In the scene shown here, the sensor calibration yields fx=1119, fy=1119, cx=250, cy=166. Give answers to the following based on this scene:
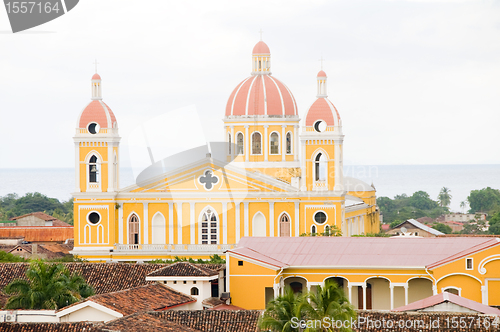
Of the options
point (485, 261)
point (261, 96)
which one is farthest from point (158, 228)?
point (485, 261)

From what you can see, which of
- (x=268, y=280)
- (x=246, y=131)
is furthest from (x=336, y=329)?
(x=246, y=131)

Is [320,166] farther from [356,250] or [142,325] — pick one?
[142,325]

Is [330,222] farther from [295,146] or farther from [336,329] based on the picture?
[336,329]

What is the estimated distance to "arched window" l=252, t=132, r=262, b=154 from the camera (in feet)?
203

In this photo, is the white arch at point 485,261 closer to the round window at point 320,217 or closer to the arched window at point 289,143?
the round window at point 320,217

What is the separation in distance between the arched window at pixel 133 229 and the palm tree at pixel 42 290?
61.7ft

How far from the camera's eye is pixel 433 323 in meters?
33.1

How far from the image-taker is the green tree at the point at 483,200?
134250 mm

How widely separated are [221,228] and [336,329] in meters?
27.5

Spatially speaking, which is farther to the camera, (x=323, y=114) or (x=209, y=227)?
(x=209, y=227)

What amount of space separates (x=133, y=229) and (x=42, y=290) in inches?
778

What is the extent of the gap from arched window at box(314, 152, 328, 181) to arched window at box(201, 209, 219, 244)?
5518 mm

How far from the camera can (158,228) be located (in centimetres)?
5675

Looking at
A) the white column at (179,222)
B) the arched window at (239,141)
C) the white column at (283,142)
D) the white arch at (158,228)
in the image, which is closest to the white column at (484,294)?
the white column at (179,222)
